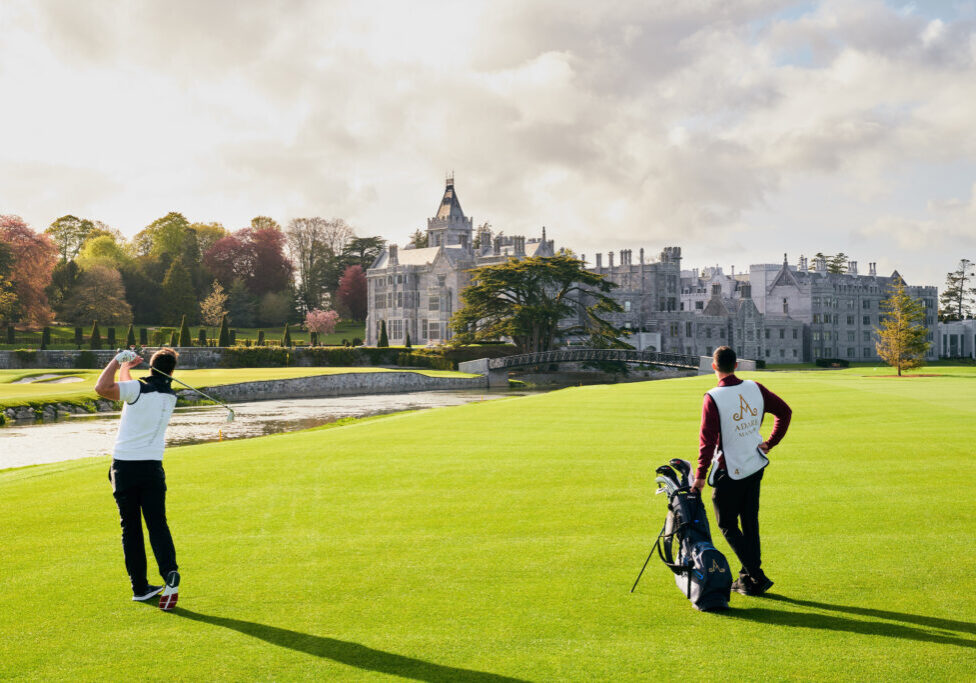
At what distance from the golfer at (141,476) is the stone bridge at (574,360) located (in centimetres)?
6096

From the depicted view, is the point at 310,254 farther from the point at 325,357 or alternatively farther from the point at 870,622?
the point at 870,622

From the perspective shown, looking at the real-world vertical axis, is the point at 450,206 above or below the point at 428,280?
above

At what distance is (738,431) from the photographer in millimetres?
7289

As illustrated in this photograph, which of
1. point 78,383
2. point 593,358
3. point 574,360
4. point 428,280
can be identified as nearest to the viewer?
point 78,383

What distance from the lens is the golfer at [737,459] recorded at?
7.27 meters

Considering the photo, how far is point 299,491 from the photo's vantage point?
12195mm

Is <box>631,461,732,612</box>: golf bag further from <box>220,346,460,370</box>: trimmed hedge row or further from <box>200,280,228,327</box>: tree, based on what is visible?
<box>200,280,228,327</box>: tree

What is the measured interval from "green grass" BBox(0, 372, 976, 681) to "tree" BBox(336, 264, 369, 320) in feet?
335

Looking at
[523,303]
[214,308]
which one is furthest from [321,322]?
[523,303]

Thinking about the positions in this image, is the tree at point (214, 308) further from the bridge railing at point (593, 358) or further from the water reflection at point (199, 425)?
the water reflection at point (199, 425)

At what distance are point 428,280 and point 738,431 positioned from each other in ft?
291

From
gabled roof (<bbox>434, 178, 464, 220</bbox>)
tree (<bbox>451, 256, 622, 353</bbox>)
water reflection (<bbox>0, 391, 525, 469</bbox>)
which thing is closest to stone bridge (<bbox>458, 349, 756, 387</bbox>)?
tree (<bbox>451, 256, 622, 353</bbox>)

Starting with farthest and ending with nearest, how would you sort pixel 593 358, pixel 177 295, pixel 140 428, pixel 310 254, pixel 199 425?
pixel 310 254, pixel 177 295, pixel 593 358, pixel 199 425, pixel 140 428

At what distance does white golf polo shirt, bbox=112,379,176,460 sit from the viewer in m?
7.12
